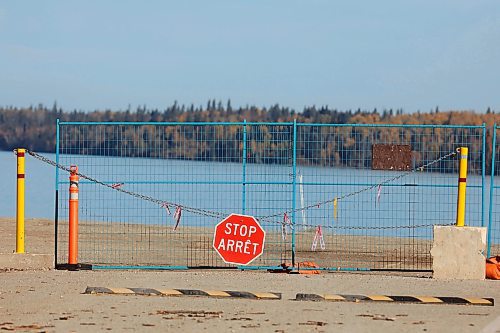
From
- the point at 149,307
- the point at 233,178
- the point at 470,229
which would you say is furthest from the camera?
the point at 233,178

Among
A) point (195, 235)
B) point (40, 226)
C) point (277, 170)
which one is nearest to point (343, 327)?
point (277, 170)

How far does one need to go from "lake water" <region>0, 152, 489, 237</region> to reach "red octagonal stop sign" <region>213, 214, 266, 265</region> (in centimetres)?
92

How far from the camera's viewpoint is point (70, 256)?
680 inches

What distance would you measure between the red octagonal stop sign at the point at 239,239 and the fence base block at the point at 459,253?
2.75 meters

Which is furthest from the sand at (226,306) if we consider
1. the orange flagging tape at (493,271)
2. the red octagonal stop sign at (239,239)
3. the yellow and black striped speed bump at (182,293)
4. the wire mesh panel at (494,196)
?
A: the wire mesh panel at (494,196)

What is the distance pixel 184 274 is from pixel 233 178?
2143 cm

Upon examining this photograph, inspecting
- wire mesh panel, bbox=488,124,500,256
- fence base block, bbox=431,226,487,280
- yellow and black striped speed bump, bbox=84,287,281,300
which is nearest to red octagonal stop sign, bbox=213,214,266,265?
fence base block, bbox=431,226,487,280

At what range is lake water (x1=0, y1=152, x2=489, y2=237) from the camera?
861 inches

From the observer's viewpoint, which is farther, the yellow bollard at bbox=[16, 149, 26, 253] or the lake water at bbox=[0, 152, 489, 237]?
the lake water at bbox=[0, 152, 489, 237]

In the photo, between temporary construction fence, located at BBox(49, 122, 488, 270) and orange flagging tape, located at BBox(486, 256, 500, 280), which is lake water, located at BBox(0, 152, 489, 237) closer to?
temporary construction fence, located at BBox(49, 122, 488, 270)

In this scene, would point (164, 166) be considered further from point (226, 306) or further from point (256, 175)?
point (226, 306)

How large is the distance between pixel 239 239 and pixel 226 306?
14.3ft

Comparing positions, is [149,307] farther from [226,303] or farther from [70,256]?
[70,256]

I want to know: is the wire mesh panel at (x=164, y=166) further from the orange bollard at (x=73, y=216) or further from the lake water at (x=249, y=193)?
the orange bollard at (x=73, y=216)
